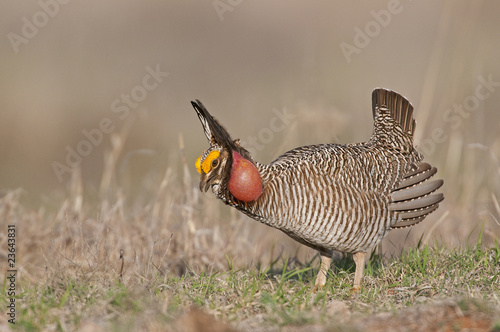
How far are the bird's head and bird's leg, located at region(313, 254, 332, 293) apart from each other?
29.3 inches

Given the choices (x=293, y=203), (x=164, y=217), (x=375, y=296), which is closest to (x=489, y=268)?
(x=375, y=296)

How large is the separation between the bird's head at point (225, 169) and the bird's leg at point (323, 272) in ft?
2.44

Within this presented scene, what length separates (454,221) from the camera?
6.44 m

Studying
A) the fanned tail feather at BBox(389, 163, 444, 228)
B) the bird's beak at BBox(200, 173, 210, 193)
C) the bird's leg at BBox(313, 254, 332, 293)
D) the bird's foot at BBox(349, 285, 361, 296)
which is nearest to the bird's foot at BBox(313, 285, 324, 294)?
the bird's leg at BBox(313, 254, 332, 293)

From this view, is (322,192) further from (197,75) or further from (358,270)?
(197,75)

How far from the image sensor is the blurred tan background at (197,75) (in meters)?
8.62

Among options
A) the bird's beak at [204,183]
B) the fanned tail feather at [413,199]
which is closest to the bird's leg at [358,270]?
the fanned tail feather at [413,199]

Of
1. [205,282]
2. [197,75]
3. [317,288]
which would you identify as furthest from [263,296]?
[197,75]

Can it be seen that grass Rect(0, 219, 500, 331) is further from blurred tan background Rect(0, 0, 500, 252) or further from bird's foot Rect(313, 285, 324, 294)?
blurred tan background Rect(0, 0, 500, 252)

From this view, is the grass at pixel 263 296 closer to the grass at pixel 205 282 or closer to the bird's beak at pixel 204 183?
the grass at pixel 205 282

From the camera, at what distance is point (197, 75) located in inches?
508

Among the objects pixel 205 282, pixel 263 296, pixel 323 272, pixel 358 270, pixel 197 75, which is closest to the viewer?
pixel 263 296

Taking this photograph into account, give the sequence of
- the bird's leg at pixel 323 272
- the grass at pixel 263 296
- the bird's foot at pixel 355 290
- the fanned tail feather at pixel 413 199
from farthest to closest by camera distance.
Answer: the fanned tail feather at pixel 413 199
the bird's leg at pixel 323 272
the bird's foot at pixel 355 290
the grass at pixel 263 296

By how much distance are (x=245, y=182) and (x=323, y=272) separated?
0.92 metres
